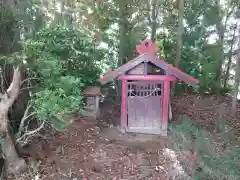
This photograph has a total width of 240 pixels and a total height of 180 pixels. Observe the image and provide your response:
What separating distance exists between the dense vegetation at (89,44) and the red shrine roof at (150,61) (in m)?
1.34

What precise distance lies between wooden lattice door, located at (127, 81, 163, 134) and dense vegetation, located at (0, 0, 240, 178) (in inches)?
75.0

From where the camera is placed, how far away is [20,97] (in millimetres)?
6469

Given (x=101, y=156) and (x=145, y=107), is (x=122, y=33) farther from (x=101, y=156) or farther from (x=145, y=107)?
(x=101, y=156)

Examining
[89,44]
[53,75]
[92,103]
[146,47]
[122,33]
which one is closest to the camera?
[53,75]

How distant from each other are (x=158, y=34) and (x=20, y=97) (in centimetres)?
822

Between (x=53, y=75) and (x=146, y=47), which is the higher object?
(x=146, y=47)

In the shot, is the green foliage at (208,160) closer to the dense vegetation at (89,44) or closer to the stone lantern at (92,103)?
the dense vegetation at (89,44)

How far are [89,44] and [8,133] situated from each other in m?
3.89

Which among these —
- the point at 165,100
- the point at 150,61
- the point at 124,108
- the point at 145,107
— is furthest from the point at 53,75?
the point at 165,100

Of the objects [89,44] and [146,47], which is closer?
[146,47]

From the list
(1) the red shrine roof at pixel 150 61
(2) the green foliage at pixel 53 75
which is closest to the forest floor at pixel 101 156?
(2) the green foliage at pixel 53 75

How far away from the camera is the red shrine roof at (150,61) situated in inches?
Answer: 288

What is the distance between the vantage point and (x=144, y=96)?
26.2 feet

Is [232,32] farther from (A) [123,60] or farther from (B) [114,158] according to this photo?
(B) [114,158]
